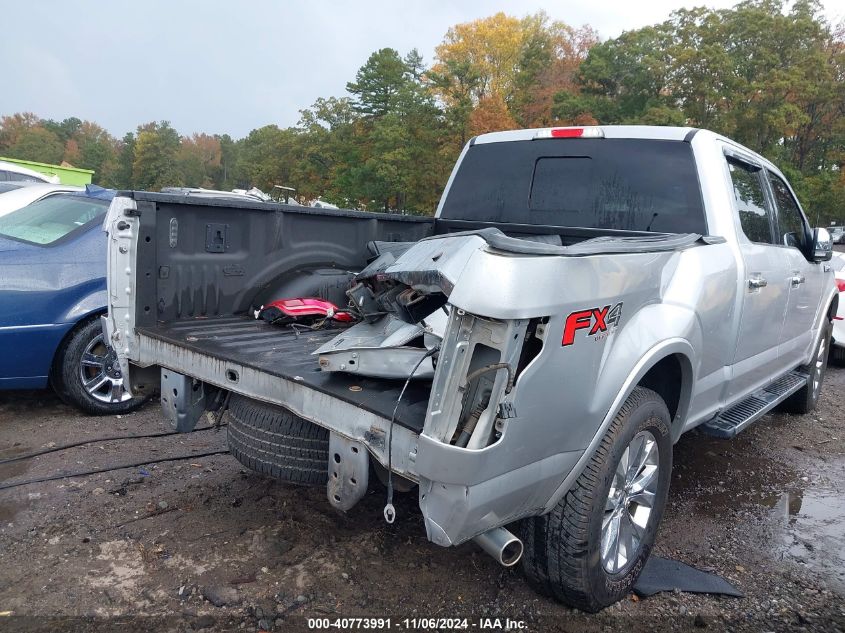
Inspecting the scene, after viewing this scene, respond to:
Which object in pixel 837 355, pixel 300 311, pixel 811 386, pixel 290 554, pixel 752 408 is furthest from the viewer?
pixel 837 355

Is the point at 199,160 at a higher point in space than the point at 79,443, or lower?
higher

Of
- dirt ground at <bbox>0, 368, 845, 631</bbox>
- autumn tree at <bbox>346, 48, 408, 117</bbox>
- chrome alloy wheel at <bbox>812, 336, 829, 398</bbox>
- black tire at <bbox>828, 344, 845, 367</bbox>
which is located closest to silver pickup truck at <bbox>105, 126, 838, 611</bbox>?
dirt ground at <bbox>0, 368, 845, 631</bbox>

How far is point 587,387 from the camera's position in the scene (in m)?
2.26

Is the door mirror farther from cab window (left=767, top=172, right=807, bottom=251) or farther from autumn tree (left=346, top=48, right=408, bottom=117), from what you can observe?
autumn tree (left=346, top=48, right=408, bottom=117)

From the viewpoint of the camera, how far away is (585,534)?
2.43 metres

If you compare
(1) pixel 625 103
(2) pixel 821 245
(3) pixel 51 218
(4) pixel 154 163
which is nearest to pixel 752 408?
(2) pixel 821 245

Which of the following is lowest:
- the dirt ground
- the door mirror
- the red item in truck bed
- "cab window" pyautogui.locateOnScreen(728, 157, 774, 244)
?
the dirt ground

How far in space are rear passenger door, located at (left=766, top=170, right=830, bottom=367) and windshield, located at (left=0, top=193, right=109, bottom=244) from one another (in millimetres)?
5088

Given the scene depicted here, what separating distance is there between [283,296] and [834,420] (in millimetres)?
5253

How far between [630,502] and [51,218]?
4.81m

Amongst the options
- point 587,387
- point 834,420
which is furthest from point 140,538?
point 834,420

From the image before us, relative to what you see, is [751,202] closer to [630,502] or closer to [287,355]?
[630,502]

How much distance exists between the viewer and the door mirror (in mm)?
4684

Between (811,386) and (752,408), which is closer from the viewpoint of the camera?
(752,408)
